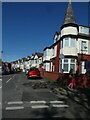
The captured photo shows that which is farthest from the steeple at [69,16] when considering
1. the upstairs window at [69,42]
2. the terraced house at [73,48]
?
the upstairs window at [69,42]

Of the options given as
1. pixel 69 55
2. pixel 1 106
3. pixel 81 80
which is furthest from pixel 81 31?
pixel 1 106

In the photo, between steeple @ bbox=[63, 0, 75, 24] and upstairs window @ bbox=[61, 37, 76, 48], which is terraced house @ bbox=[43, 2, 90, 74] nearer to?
upstairs window @ bbox=[61, 37, 76, 48]

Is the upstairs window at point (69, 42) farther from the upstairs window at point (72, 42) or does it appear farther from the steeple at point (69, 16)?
the steeple at point (69, 16)

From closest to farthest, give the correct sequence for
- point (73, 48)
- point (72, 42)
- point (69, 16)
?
point (73, 48), point (72, 42), point (69, 16)

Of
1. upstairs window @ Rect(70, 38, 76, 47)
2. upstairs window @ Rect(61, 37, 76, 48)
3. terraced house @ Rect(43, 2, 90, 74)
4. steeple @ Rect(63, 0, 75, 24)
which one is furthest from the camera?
steeple @ Rect(63, 0, 75, 24)

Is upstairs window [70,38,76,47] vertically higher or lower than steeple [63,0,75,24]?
lower

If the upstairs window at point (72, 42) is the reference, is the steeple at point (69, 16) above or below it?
above

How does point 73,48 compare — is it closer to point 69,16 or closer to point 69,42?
point 69,42

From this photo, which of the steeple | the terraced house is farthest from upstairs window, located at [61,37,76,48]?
the steeple

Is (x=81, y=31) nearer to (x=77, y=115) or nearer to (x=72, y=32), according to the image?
(x=72, y=32)

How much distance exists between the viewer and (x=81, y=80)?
19.8 meters

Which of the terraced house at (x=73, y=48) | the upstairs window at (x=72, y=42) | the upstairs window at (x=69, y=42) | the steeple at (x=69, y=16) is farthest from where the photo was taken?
the steeple at (x=69, y=16)

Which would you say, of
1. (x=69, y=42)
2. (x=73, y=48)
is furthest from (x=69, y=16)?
(x=73, y=48)

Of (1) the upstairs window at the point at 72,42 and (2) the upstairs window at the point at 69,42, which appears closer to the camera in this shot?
(2) the upstairs window at the point at 69,42
